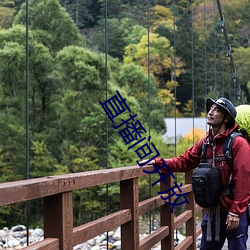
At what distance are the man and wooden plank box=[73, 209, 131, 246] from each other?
285 millimetres

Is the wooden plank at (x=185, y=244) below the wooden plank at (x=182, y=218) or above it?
below

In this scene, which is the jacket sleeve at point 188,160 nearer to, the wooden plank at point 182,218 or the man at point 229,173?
the man at point 229,173

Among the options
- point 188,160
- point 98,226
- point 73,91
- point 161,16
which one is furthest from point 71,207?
point 161,16

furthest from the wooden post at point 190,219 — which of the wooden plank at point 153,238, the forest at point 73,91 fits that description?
the forest at point 73,91

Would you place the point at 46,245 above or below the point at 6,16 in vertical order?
below

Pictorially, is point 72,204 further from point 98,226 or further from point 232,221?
point 232,221

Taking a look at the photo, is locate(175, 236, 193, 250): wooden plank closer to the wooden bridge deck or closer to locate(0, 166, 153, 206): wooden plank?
the wooden bridge deck

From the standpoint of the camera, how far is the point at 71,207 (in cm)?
145

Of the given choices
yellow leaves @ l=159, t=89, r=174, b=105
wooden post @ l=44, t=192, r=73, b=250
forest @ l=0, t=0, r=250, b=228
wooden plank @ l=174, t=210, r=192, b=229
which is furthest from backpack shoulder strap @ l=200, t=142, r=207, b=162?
yellow leaves @ l=159, t=89, r=174, b=105

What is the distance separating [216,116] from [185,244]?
1.14 m

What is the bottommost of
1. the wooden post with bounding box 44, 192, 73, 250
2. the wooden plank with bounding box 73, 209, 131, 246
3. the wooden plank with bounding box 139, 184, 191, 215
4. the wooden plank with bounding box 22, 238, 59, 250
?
the wooden plank with bounding box 139, 184, 191, 215

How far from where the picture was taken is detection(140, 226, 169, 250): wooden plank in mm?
2200

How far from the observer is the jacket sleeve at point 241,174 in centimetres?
188

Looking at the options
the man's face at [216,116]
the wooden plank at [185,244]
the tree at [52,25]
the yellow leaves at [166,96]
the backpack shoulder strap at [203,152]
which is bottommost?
the wooden plank at [185,244]
